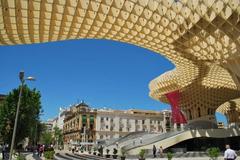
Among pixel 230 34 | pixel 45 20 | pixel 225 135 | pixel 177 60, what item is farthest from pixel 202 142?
pixel 45 20

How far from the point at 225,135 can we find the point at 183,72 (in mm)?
16291

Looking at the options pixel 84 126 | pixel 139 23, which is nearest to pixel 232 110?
pixel 84 126

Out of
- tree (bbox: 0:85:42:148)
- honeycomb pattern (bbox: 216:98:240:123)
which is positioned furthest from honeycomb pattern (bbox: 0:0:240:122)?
honeycomb pattern (bbox: 216:98:240:123)

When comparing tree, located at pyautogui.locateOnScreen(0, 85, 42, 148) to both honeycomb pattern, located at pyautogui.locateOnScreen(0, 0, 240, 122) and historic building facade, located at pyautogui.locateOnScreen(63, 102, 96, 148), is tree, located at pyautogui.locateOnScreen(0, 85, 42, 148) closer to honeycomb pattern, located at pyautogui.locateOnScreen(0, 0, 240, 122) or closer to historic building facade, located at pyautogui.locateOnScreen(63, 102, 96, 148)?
honeycomb pattern, located at pyautogui.locateOnScreen(0, 0, 240, 122)

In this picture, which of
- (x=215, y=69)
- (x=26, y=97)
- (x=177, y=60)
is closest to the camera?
(x=177, y=60)

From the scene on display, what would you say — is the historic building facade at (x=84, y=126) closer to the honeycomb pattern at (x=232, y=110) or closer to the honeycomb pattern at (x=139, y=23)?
the honeycomb pattern at (x=232, y=110)

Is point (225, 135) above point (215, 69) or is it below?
below

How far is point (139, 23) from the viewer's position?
26.2 meters

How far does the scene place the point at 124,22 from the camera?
84.8 ft

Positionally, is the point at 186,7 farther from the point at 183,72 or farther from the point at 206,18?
the point at 183,72

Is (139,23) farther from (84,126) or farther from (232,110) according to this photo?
(84,126)

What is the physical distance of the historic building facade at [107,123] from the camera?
10400 cm

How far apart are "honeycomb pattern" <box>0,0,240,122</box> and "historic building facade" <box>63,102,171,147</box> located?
73.9 meters

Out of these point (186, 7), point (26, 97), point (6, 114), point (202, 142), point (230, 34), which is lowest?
point (202, 142)
